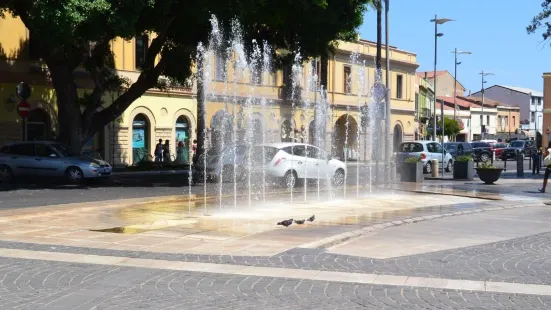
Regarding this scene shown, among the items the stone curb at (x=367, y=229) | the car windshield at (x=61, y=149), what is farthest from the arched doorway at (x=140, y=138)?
the stone curb at (x=367, y=229)

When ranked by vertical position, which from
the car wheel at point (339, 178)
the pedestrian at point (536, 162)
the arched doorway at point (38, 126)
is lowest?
the car wheel at point (339, 178)

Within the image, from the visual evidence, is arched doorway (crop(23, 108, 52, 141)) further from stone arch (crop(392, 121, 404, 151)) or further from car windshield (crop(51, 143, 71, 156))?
stone arch (crop(392, 121, 404, 151))

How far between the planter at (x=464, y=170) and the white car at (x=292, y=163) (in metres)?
5.59

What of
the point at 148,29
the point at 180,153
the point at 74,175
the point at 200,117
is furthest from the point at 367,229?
the point at 180,153

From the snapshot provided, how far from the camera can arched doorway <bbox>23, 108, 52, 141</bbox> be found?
105 feet

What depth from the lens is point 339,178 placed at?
73.9 feet

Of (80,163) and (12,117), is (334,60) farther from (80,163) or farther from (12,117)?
(80,163)

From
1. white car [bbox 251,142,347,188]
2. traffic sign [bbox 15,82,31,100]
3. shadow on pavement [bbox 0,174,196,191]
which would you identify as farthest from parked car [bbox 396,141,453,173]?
traffic sign [bbox 15,82,31,100]

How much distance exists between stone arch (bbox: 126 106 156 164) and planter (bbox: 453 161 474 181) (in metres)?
17.4

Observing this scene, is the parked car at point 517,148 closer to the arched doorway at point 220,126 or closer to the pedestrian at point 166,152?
the arched doorway at point 220,126

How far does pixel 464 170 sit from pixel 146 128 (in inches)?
713

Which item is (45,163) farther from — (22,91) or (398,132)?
(398,132)

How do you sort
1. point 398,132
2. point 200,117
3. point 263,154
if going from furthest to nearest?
point 398,132, point 200,117, point 263,154

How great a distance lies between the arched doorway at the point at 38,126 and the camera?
32031mm
